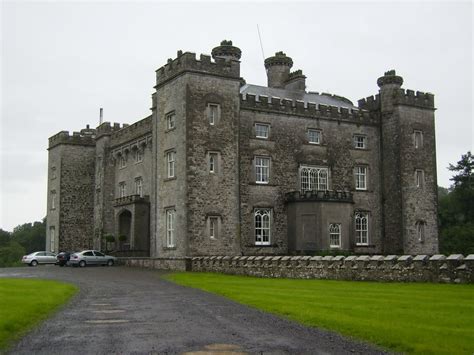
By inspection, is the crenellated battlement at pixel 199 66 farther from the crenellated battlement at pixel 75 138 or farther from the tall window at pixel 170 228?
the crenellated battlement at pixel 75 138

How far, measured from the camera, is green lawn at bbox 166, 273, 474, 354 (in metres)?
10.6

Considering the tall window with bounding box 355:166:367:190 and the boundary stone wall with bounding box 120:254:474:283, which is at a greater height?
the tall window with bounding box 355:166:367:190

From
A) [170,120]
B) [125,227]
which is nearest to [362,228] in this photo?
[170,120]

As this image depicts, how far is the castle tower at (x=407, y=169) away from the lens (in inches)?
1718

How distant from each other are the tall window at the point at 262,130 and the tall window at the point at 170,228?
7767mm

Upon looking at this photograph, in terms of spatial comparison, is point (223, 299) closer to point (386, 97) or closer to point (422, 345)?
point (422, 345)

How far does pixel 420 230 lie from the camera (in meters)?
44.2

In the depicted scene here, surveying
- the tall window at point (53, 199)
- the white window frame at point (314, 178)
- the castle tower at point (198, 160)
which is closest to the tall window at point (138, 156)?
the castle tower at point (198, 160)

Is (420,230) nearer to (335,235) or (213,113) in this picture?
(335,235)

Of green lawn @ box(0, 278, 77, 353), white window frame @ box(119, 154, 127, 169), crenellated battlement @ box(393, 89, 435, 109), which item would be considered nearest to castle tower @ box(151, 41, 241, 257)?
white window frame @ box(119, 154, 127, 169)

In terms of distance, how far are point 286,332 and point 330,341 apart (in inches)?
44.7

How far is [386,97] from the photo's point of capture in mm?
45062

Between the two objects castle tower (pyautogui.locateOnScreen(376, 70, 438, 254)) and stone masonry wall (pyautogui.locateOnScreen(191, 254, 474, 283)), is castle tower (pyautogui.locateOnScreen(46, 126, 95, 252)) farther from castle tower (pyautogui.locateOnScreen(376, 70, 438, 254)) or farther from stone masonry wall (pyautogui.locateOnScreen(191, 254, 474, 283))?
castle tower (pyautogui.locateOnScreen(376, 70, 438, 254))

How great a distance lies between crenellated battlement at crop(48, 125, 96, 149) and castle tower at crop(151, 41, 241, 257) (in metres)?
16.5
